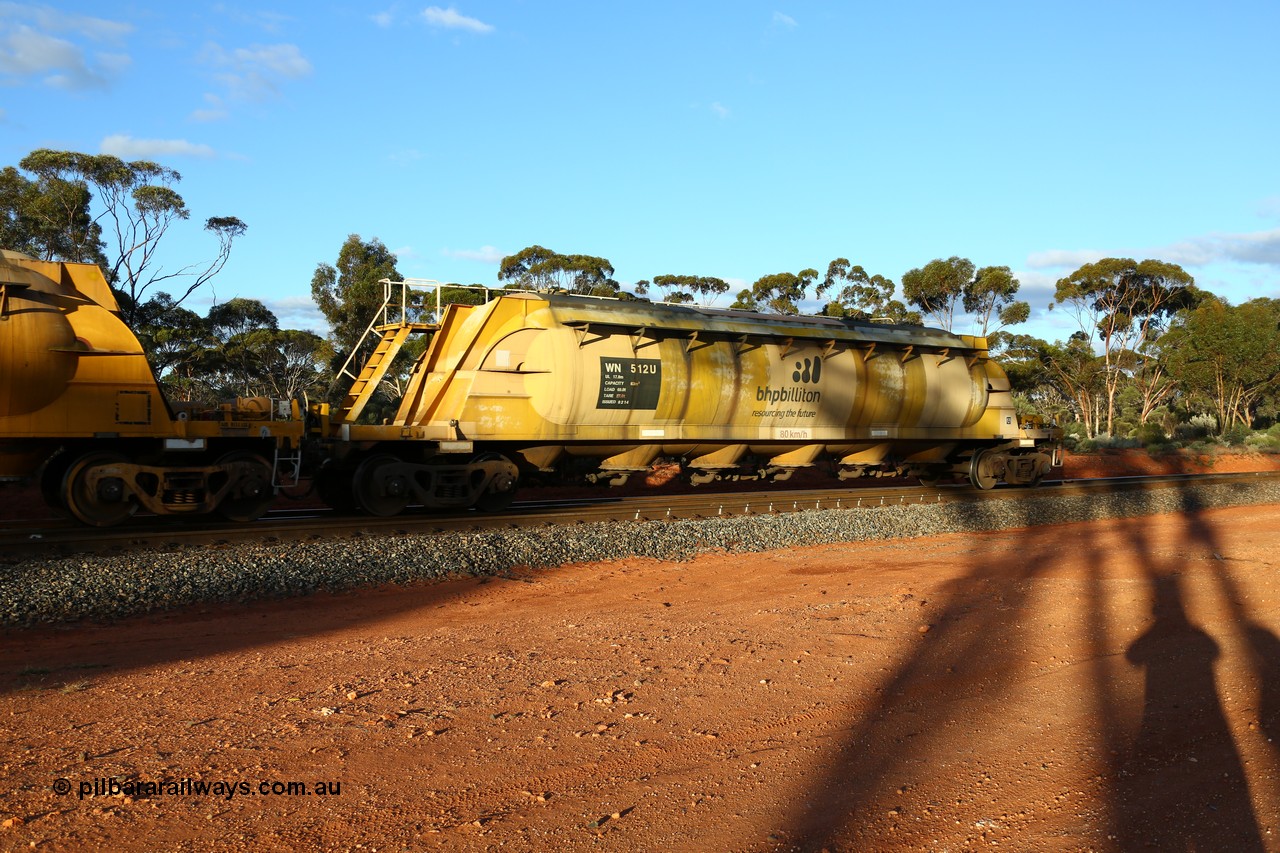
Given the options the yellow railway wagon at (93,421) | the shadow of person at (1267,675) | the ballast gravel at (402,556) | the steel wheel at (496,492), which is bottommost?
the ballast gravel at (402,556)

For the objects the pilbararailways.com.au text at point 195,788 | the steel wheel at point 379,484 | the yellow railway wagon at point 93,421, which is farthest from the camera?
the steel wheel at point 379,484

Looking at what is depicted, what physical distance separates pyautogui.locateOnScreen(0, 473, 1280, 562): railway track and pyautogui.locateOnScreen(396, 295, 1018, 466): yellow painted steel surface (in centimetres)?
109

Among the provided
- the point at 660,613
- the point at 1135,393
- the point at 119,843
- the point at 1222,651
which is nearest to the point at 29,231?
the point at 660,613

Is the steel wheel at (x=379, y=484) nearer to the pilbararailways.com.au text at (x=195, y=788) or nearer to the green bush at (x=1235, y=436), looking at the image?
the pilbararailways.com.au text at (x=195, y=788)

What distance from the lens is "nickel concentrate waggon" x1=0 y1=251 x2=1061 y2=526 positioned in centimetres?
1103

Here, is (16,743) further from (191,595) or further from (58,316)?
(58,316)

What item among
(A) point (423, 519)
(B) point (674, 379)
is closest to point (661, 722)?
(A) point (423, 519)

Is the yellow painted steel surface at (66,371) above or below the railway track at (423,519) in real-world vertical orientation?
above

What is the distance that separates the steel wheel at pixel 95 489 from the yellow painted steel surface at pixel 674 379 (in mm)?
4005

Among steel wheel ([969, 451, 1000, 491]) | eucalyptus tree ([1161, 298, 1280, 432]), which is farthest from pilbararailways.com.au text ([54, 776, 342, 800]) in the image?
eucalyptus tree ([1161, 298, 1280, 432])

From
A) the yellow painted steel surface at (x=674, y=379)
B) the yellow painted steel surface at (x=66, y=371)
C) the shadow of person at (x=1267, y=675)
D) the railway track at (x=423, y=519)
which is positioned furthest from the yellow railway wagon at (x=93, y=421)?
the shadow of person at (x=1267, y=675)

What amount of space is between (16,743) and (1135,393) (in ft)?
215

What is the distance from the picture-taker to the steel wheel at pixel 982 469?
20.4 meters

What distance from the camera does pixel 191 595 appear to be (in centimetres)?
891
